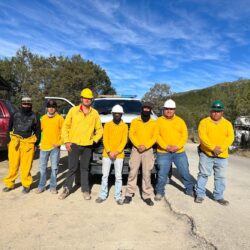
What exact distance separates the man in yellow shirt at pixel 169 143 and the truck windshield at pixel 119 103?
6.01 feet

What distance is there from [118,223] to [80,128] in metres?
2.00

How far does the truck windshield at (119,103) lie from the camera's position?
27.2ft

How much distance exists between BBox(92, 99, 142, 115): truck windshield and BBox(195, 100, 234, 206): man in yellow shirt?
2.26 m

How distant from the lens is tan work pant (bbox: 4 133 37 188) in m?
6.66

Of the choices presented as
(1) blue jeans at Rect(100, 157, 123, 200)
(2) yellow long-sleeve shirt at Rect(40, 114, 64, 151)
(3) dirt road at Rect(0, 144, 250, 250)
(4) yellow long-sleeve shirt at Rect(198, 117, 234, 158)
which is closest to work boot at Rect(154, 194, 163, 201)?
(3) dirt road at Rect(0, 144, 250, 250)

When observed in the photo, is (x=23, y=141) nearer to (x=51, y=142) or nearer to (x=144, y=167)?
(x=51, y=142)

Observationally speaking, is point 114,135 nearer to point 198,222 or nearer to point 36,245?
point 198,222

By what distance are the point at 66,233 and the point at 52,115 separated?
2.77 meters

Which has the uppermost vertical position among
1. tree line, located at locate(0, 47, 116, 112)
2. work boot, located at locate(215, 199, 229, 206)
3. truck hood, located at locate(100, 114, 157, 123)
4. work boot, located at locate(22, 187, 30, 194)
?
tree line, located at locate(0, 47, 116, 112)

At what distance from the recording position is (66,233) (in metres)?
4.63

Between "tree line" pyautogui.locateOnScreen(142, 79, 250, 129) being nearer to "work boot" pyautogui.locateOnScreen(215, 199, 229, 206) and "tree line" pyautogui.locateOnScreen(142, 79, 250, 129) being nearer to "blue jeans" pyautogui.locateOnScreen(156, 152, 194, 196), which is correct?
"blue jeans" pyautogui.locateOnScreen(156, 152, 194, 196)

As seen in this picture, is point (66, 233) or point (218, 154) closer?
point (66, 233)

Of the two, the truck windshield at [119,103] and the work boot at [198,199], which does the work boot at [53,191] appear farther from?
the work boot at [198,199]

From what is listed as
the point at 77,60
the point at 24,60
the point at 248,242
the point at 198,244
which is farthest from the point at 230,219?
the point at 24,60
